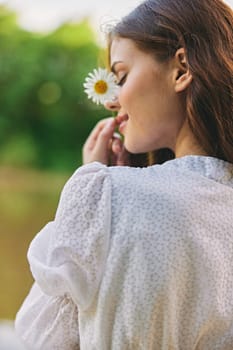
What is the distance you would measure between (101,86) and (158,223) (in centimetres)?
29

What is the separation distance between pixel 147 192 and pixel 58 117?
4547 mm

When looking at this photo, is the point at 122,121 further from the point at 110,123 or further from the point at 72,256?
the point at 72,256

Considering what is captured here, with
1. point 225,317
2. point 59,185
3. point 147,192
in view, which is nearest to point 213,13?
point 147,192

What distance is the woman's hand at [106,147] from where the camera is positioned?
1040 mm

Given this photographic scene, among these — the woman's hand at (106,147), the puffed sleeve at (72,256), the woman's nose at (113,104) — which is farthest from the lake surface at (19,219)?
the puffed sleeve at (72,256)

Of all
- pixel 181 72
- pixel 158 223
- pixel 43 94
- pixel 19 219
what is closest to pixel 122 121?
pixel 181 72

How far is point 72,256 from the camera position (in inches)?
27.6

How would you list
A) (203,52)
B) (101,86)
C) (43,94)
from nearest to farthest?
(203,52), (101,86), (43,94)

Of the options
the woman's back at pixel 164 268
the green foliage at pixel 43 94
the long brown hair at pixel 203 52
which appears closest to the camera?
the woman's back at pixel 164 268

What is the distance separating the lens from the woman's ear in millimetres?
809

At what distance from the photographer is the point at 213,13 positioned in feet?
2.73

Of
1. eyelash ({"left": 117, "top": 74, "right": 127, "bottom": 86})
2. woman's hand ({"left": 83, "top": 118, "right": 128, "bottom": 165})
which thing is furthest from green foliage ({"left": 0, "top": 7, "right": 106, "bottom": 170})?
eyelash ({"left": 117, "top": 74, "right": 127, "bottom": 86})

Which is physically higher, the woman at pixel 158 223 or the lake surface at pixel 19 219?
the woman at pixel 158 223

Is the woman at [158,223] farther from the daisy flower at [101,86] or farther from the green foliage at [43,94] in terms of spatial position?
the green foliage at [43,94]
